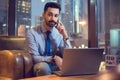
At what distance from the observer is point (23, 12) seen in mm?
4430

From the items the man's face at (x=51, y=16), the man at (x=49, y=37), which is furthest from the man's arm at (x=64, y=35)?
the man's face at (x=51, y=16)

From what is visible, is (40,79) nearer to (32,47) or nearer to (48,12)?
(32,47)

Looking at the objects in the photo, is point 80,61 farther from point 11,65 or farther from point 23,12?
point 23,12

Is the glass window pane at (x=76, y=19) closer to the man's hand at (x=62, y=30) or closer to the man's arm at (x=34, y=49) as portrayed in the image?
the man's hand at (x=62, y=30)

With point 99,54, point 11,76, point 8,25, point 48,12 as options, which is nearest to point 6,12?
point 8,25

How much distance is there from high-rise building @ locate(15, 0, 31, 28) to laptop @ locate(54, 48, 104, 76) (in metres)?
2.89

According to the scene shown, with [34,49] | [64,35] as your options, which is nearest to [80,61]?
[34,49]

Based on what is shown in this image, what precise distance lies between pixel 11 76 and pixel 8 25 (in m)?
2.44

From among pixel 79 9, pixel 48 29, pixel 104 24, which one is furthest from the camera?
pixel 79 9

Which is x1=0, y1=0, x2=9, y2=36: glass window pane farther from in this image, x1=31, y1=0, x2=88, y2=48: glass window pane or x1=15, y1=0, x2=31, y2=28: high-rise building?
x1=31, y1=0, x2=88, y2=48: glass window pane

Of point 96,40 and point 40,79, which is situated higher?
point 96,40

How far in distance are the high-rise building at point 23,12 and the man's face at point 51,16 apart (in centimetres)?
182

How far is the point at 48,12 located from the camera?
2539mm

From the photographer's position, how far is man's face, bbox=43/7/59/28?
2.50 meters
